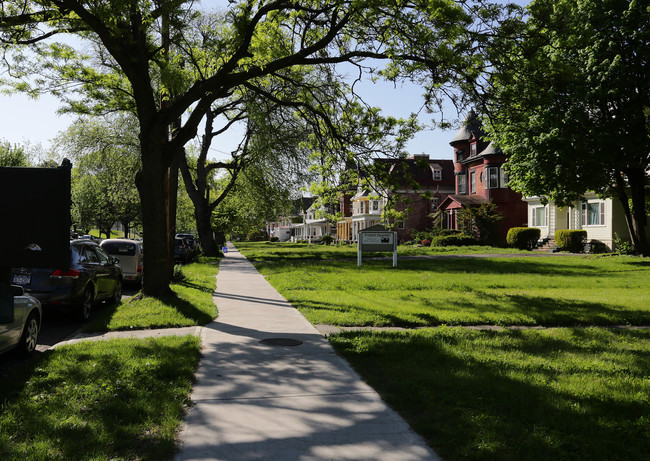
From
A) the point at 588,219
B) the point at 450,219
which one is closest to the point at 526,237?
the point at 588,219

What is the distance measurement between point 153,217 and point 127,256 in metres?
5.06

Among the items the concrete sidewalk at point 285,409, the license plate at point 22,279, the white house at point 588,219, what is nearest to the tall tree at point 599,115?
the white house at point 588,219

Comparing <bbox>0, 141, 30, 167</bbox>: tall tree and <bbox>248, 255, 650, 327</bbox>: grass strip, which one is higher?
<bbox>0, 141, 30, 167</bbox>: tall tree

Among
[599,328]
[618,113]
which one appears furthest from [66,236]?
[618,113]

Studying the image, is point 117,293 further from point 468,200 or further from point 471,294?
point 468,200

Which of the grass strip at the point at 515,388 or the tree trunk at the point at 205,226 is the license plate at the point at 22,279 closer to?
the grass strip at the point at 515,388

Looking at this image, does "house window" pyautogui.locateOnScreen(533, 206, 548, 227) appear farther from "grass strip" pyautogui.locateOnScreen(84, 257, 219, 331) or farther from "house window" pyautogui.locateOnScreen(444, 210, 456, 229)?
"grass strip" pyautogui.locateOnScreen(84, 257, 219, 331)

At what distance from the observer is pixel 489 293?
1490 cm

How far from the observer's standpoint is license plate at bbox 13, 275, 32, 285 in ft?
32.8

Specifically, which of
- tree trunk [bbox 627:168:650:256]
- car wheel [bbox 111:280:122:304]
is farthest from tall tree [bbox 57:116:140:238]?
tree trunk [bbox 627:168:650:256]

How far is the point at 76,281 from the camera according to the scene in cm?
1034

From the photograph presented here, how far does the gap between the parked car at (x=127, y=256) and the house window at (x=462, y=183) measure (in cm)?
3962

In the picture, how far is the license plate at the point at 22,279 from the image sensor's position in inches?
393

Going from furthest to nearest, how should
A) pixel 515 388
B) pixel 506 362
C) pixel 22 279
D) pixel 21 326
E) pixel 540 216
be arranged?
pixel 540 216 < pixel 22 279 < pixel 21 326 < pixel 506 362 < pixel 515 388
